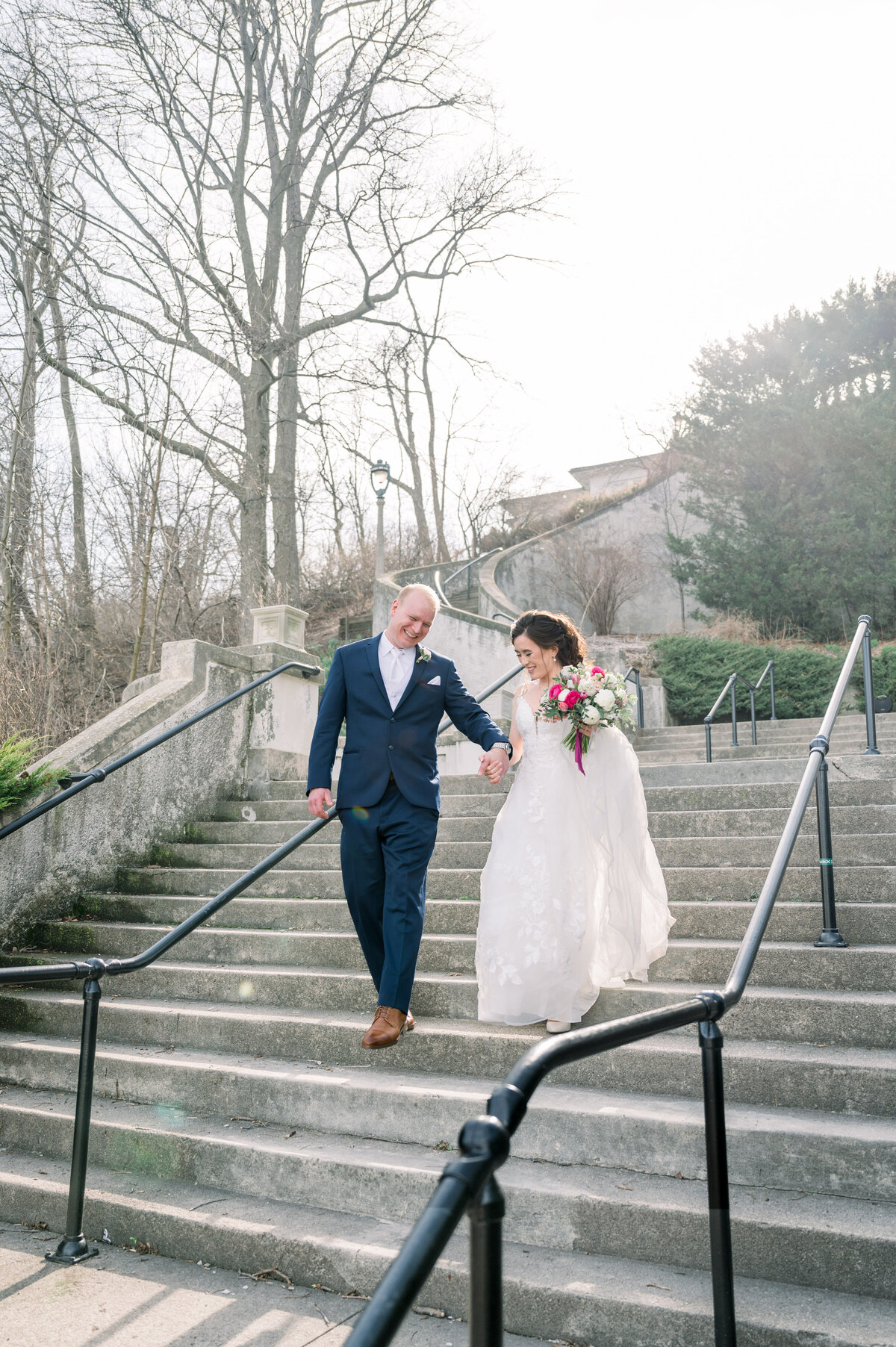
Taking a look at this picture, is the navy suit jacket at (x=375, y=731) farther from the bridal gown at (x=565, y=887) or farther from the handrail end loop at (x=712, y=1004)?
the handrail end loop at (x=712, y=1004)

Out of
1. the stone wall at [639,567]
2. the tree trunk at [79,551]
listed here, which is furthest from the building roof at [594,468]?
the tree trunk at [79,551]

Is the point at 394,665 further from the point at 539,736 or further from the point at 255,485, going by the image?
the point at 255,485

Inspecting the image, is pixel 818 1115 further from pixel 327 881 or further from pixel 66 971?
pixel 327 881

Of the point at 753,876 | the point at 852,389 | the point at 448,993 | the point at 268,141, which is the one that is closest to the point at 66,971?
the point at 448,993

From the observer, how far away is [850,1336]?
2.26 meters

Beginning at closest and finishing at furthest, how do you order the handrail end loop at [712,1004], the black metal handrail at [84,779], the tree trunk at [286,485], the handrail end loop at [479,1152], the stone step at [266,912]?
the handrail end loop at [479,1152] → the handrail end loop at [712,1004] → the stone step at [266,912] → the black metal handrail at [84,779] → the tree trunk at [286,485]

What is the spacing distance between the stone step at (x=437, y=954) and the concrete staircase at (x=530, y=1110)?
0.04 ft

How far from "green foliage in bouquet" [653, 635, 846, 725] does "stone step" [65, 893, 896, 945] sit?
37.8ft

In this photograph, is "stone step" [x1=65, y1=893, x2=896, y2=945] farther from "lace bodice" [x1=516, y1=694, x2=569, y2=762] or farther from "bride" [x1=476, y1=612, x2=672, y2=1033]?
"lace bodice" [x1=516, y1=694, x2=569, y2=762]

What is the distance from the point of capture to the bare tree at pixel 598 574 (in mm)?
A: 20406

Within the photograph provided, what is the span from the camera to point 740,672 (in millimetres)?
15781

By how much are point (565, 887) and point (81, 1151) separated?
2.00 m

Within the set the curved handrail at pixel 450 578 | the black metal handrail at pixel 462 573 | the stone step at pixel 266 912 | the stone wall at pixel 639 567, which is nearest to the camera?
the stone step at pixel 266 912

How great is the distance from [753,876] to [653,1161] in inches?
69.8
